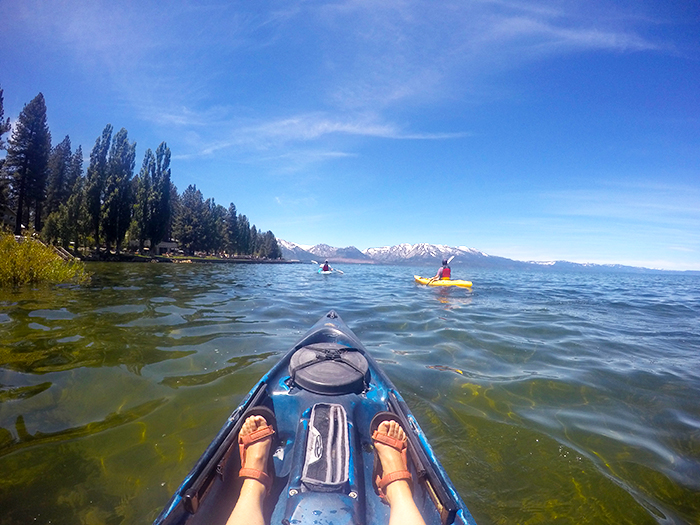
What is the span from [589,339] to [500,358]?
3.97m

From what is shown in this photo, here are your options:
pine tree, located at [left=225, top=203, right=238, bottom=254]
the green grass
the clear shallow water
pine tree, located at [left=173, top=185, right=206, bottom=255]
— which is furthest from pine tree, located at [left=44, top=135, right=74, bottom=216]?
the clear shallow water

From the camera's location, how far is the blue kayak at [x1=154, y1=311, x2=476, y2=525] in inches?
87.3

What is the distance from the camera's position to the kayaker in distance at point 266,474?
7.39ft

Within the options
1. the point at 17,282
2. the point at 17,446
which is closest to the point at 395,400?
the point at 17,446

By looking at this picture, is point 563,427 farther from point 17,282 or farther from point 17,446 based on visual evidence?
point 17,282

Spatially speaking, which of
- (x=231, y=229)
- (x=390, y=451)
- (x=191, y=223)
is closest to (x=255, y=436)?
(x=390, y=451)

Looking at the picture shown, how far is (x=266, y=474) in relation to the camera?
2.62 meters

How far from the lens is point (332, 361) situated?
4293mm

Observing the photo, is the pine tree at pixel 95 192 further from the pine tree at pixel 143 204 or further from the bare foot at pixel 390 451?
the bare foot at pixel 390 451

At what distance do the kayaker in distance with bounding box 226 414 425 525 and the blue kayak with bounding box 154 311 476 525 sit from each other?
0.10m

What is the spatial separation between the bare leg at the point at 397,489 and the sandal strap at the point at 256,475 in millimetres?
1029

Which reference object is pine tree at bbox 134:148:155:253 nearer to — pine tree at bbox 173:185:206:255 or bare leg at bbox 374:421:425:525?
pine tree at bbox 173:185:206:255

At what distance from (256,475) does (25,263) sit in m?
15.9

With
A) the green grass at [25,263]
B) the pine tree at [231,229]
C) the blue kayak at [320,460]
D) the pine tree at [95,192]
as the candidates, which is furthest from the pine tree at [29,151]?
the blue kayak at [320,460]
